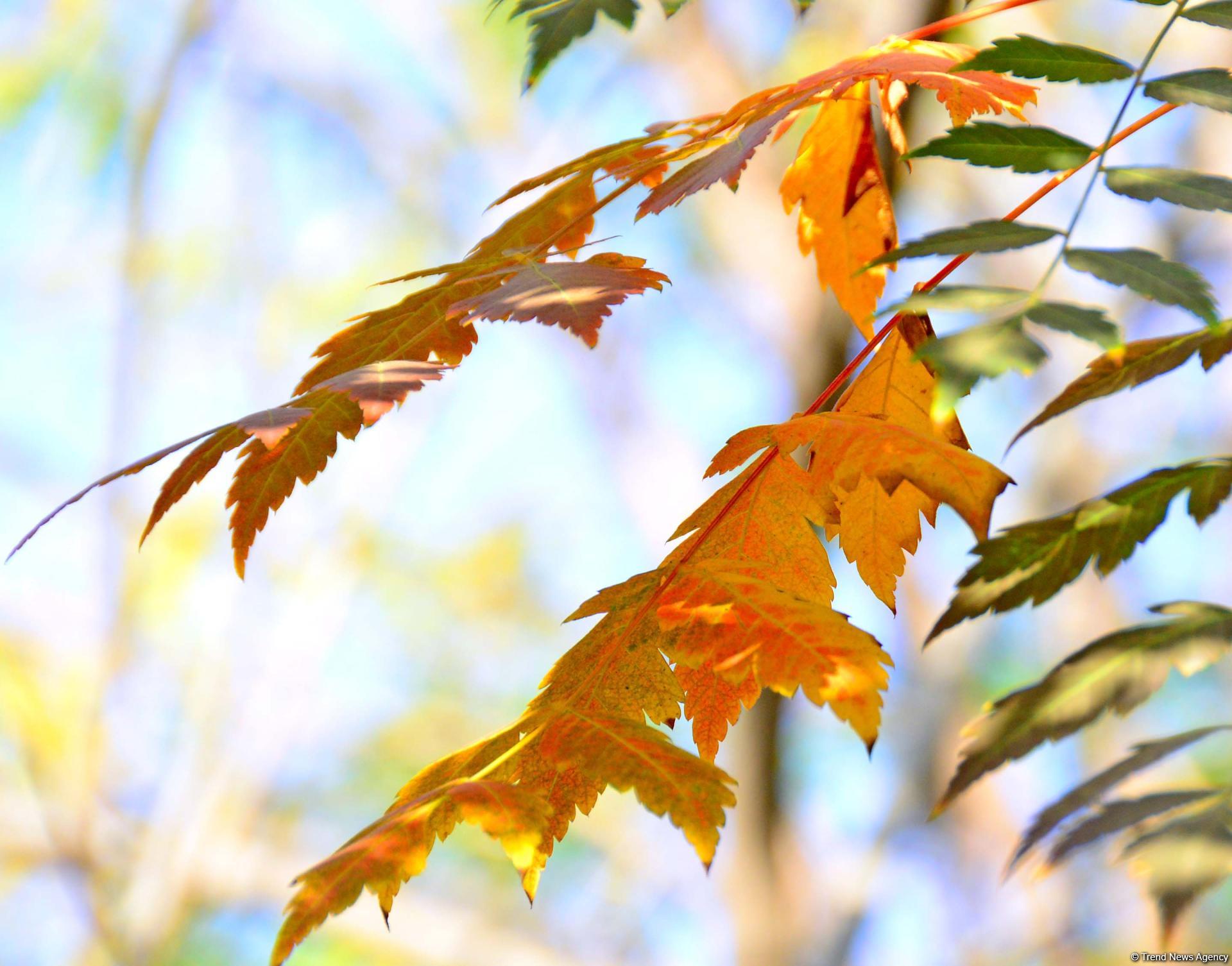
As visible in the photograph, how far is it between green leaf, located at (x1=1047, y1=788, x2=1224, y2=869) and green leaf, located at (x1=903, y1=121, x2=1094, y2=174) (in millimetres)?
238

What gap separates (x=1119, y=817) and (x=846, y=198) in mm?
381

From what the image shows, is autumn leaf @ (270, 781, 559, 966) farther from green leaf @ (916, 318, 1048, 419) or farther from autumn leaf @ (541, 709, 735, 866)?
green leaf @ (916, 318, 1048, 419)

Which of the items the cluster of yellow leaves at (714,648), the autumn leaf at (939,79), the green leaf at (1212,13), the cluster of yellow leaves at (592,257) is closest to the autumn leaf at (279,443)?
the cluster of yellow leaves at (592,257)

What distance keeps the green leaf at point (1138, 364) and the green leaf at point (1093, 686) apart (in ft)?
0.29

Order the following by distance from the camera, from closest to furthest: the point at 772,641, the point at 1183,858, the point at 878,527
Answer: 1. the point at 1183,858
2. the point at 772,641
3. the point at 878,527

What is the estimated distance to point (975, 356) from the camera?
31 cm

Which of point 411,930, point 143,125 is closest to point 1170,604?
point 411,930

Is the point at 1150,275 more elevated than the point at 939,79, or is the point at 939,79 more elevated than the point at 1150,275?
the point at 939,79

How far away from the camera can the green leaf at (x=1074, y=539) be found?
352 mm

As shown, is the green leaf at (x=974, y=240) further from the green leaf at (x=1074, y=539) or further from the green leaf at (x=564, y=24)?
the green leaf at (x=564, y=24)

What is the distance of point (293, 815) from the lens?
5.36m

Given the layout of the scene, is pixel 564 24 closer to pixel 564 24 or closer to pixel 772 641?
pixel 564 24

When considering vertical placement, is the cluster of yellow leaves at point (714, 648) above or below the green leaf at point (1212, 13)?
below

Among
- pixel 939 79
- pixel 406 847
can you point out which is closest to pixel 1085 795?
pixel 406 847
